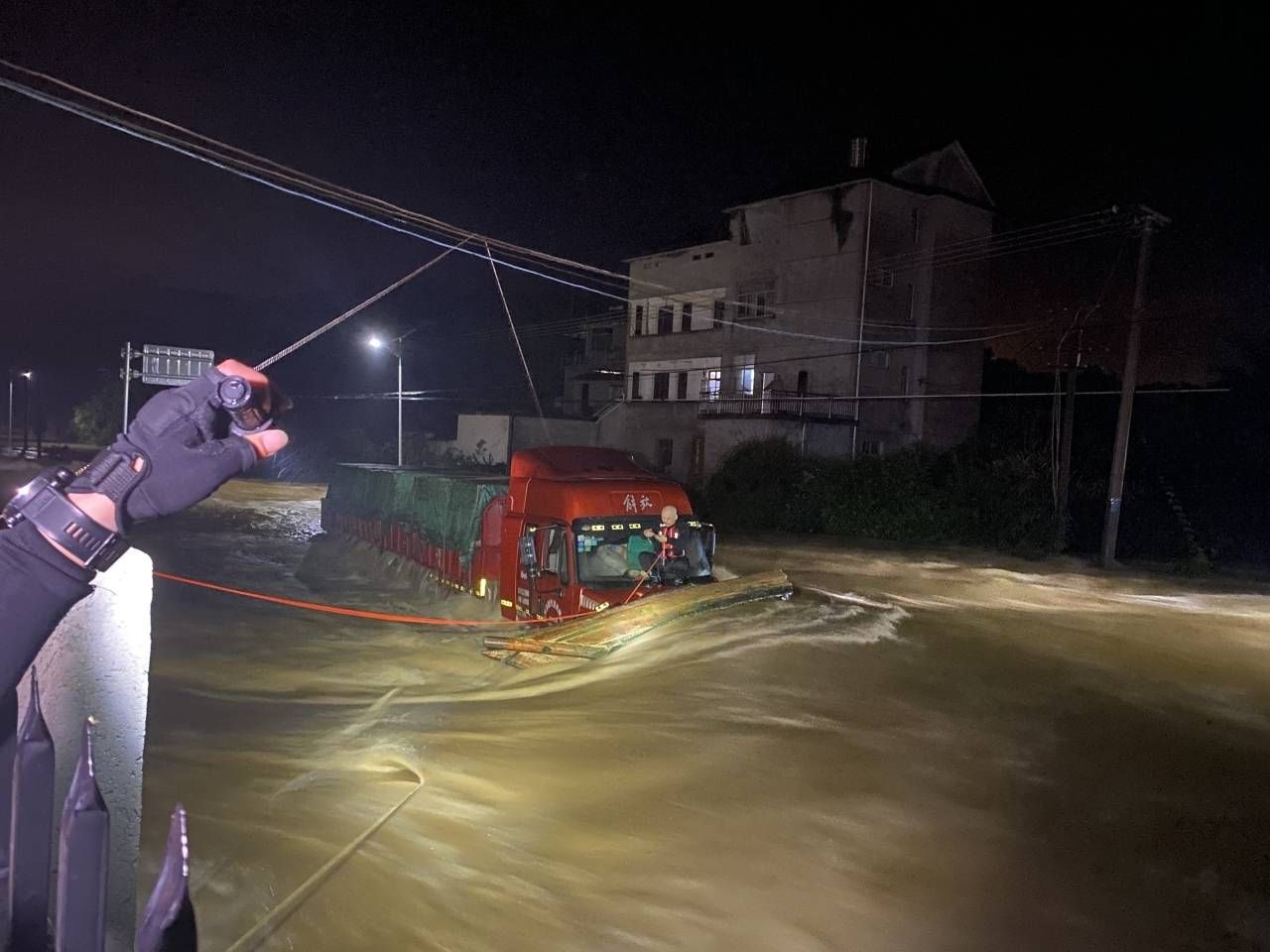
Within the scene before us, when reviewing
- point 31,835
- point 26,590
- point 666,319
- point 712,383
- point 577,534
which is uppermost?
point 666,319

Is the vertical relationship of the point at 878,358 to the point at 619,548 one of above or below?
above

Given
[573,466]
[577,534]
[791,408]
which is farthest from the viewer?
[791,408]

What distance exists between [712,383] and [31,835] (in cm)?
4139

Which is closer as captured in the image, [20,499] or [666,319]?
[20,499]

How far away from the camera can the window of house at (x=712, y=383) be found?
139 ft

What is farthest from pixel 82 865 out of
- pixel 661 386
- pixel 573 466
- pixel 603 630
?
pixel 661 386

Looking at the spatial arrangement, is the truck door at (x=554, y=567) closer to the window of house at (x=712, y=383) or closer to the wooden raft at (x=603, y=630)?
the wooden raft at (x=603, y=630)

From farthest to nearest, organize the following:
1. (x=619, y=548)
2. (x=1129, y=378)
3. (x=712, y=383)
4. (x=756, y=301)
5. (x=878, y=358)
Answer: (x=712, y=383)
(x=756, y=301)
(x=878, y=358)
(x=1129, y=378)
(x=619, y=548)

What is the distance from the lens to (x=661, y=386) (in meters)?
45.9

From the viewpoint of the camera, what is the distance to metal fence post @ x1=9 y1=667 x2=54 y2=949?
85.9 inches

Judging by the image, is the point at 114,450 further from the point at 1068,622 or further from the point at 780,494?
the point at 780,494

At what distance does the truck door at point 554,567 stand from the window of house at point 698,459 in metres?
27.5

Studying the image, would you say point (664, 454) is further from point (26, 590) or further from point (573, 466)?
point (26, 590)

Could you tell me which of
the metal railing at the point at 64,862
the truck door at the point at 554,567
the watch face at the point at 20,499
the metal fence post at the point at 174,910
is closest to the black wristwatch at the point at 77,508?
the watch face at the point at 20,499
